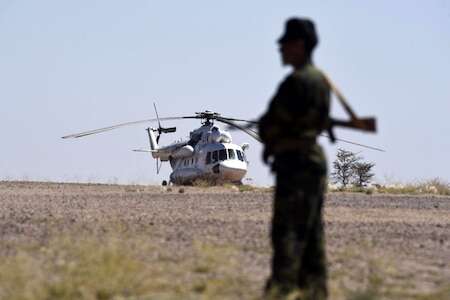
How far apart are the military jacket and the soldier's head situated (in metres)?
0.09

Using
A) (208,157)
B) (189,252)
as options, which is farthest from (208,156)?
(189,252)

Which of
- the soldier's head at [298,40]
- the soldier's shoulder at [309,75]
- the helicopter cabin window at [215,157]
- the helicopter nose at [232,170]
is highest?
the helicopter cabin window at [215,157]

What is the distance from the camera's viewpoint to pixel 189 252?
33.8 feet

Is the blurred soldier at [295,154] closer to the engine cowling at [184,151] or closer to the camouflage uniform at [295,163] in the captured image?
the camouflage uniform at [295,163]

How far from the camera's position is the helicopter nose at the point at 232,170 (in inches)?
1494

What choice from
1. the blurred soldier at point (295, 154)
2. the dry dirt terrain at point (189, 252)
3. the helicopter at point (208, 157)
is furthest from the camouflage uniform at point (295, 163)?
the helicopter at point (208, 157)

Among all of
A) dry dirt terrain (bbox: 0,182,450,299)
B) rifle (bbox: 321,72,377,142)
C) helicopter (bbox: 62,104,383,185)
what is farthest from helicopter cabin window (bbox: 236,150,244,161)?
rifle (bbox: 321,72,377,142)

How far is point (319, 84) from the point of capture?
6961mm

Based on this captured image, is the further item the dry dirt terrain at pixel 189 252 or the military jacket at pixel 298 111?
the dry dirt terrain at pixel 189 252

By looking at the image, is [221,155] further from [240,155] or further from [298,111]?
[298,111]

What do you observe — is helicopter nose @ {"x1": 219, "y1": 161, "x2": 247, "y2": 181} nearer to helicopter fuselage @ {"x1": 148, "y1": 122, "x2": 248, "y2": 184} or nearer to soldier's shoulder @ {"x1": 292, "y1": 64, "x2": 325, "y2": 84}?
helicopter fuselage @ {"x1": 148, "y1": 122, "x2": 248, "y2": 184}

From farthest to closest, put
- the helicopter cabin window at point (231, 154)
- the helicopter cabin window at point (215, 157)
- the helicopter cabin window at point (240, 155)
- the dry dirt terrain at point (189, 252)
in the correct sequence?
the helicopter cabin window at point (240, 155)
the helicopter cabin window at point (231, 154)
the helicopter cabin window at point (215, 157)
the dry dirt terrain at point (189, 252)

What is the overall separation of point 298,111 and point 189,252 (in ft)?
12.4

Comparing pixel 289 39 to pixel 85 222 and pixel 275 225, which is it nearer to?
pixel 275 225
